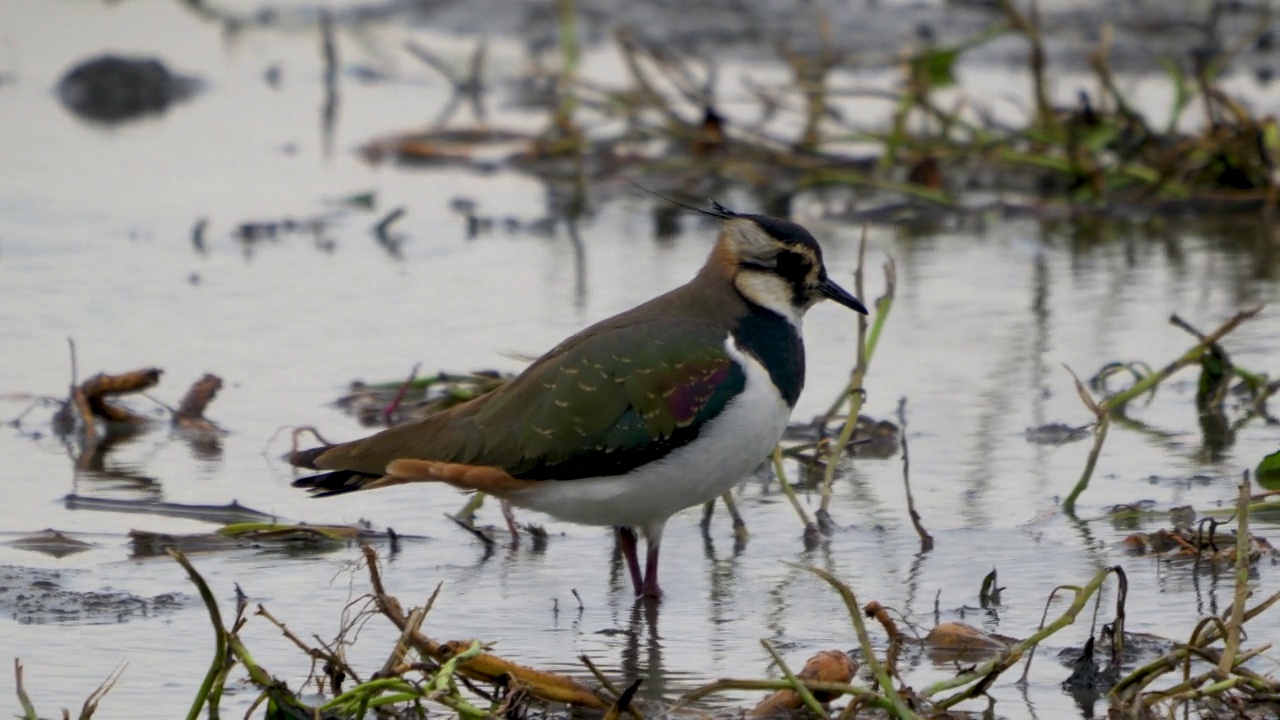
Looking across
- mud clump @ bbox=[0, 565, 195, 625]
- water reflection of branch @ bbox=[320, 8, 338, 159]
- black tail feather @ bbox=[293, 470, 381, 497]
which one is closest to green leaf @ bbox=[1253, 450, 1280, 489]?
black tail feather @ bbox=[293, 470, 381, 497]

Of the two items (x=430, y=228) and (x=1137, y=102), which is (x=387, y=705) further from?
(x=1137, y=102)

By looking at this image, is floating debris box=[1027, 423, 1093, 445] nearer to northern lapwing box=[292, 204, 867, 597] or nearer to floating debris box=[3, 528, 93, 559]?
northern lapwing box=[292, 204, 867, 597]

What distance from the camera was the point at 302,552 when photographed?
475cm

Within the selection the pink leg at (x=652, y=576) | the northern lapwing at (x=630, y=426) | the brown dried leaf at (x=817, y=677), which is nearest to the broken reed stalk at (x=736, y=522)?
the northern lapwing at (x=630, y=426)

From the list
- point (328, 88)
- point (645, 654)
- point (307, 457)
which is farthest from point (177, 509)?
point (328, 88)

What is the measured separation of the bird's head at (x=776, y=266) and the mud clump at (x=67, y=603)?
4.76 ft

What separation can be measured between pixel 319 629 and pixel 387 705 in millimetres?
780

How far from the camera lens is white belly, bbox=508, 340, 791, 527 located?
432cm

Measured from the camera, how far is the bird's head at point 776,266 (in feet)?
15.5

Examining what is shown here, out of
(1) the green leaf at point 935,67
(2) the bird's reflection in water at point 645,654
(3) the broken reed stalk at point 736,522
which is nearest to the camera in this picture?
(2) the bird's reflection in water at point 645,654

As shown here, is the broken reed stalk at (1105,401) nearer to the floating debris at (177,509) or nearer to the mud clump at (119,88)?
the floating debris at (177,509)

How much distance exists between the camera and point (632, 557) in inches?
176

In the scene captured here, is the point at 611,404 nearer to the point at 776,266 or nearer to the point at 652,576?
the point at 652,576

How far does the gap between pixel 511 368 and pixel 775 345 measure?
2238 mm
